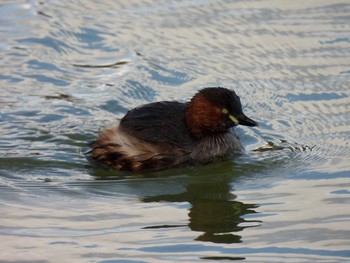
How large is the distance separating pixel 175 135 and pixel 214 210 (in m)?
1.28

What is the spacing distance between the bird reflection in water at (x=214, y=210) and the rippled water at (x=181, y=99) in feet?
0.06

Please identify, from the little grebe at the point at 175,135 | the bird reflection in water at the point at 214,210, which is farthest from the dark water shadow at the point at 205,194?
the little grebe at the point at 175,135

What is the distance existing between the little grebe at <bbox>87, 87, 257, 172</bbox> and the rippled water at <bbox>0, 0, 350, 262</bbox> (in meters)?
0.15

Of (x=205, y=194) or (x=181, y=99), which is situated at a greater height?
(x=181, y=99)

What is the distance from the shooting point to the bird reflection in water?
23.6 feet

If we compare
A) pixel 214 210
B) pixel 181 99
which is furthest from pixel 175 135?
pixel 181 99

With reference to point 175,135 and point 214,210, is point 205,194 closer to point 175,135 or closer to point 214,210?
point 214,210

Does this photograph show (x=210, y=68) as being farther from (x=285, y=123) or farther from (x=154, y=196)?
(x=154, y=196)

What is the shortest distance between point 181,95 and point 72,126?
1.31 m

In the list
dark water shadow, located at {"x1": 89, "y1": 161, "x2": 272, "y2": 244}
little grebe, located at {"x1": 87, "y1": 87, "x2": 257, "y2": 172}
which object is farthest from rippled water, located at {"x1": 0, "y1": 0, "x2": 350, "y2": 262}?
little grebe, located at {"x1": 87, "y1": 87, "x2": 257, "y2": 172}

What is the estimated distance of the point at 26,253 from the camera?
6855 mm

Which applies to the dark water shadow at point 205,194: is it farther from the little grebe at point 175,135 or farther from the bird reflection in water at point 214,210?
the little grebe at point 175,135

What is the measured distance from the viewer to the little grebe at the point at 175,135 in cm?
884

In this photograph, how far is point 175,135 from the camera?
352 inches
